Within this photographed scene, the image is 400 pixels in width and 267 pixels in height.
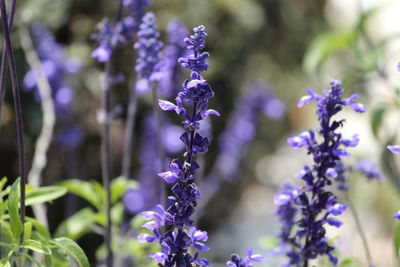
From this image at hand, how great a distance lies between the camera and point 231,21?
249 inches

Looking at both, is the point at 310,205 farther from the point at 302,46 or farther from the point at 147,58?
the point at 302,46

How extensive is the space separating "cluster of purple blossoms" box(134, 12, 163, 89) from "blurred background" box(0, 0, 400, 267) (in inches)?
16.8

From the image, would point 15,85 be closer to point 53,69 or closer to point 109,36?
point 109,36

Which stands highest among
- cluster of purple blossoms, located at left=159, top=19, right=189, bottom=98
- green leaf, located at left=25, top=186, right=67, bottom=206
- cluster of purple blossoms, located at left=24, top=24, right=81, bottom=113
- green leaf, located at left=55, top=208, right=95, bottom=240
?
cluster of purple blossoms, located at left=24, top=24, right=81, bottom=113

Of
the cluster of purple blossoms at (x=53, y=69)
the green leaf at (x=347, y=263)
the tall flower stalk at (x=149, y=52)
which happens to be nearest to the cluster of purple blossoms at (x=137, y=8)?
the tall flower stalk at (x=149, y=52)

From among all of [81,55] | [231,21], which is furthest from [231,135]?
[231,21]

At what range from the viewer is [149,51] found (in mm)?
2482

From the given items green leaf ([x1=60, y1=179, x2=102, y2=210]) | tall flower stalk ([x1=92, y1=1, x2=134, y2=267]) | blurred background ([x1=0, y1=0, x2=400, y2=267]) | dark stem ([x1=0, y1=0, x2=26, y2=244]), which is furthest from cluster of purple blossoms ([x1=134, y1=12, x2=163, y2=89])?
dark stem ([x1=0, y1=0, x2=26, y2=244])

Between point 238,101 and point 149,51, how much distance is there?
3.60 m

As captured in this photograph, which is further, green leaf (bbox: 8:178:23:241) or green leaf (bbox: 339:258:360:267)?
green leaf (bbox: 339:258:360:267)

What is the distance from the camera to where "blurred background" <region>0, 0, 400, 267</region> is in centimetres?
359

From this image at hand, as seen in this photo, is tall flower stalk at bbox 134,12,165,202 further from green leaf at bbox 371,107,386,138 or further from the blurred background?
green leaf at bbox 371,107,386,138

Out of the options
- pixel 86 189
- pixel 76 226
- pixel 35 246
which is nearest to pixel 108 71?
pixel 86 189

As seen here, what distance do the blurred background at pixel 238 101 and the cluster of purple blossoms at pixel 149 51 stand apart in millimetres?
426
